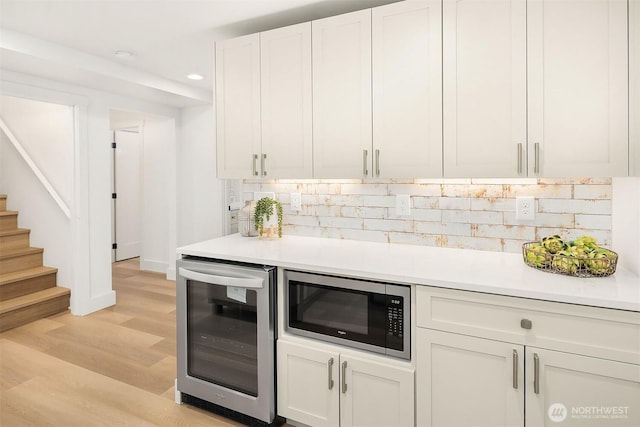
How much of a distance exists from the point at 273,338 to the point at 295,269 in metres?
0.39

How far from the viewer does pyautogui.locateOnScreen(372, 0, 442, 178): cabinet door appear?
6.50 ft

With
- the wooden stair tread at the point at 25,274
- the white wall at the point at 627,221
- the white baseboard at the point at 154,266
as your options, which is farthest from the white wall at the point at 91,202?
the white wall at the point at 627,221

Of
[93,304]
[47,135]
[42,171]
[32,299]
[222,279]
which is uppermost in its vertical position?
[47,135]

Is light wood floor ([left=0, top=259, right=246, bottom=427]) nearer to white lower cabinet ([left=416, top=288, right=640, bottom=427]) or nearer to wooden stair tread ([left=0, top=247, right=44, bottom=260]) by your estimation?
wooden stair tread ([left=0, top=247, right=44, bottom=260])

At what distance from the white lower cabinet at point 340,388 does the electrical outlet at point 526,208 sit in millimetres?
1044

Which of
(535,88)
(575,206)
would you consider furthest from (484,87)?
(575,206)

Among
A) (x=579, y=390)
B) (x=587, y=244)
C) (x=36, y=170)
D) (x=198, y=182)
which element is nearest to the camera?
(x=579, y=390)

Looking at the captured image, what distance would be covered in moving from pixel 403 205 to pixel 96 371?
239cm

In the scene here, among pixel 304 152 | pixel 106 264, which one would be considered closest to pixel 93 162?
pixel 106 264

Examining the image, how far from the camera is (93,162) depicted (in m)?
3.82

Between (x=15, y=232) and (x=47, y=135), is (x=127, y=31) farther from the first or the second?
(x=15, y=232)

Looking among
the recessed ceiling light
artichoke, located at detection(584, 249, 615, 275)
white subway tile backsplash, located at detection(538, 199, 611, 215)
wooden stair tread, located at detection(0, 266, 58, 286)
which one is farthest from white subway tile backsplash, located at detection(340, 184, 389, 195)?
wooden stair tread, located at detection(0, 266, 58, 286)

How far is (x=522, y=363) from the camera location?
1531mm

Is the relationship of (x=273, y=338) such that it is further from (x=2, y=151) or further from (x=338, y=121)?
(x=2, y=151)
